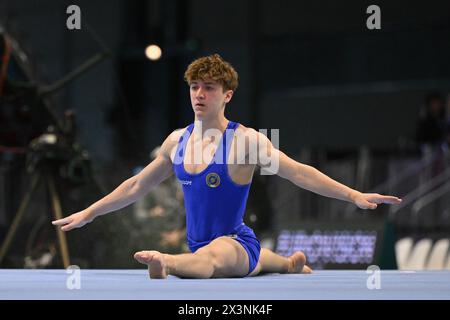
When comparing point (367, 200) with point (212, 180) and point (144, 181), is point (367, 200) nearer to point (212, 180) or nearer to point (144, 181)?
point (212, 180)

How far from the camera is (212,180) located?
4.14 m

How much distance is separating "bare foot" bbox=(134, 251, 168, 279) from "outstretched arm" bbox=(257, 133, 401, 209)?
69cm

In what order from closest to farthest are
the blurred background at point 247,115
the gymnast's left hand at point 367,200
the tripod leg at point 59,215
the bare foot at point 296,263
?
the gymnast's left hand at point 367,200 < the bare foot at point 296,263 < the tripod leg at point 59,215 < the blurred background at point 247,115

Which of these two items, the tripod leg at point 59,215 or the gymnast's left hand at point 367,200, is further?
the tripod leg at point 59,215

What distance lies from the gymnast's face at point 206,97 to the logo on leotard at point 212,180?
0.27 m

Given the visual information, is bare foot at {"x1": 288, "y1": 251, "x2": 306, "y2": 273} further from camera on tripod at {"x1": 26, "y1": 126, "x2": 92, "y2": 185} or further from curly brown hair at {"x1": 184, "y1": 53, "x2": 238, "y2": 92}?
camera on tripod at {"x1": 26, "y1": 126, "x2": 92, "y2": 185}

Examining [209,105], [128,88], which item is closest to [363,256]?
[209,105]

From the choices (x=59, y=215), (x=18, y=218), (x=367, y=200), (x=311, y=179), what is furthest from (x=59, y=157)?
(x=367, y=200)

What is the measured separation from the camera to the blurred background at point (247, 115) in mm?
7195

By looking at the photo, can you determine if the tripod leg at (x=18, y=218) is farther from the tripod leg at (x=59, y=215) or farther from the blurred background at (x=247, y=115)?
the tripod leg at (x=59, y=215)

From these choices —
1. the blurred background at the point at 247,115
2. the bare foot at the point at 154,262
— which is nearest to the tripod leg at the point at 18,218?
the blurred background at the point at 247,115

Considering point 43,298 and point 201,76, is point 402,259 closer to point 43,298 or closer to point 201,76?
point 201,76

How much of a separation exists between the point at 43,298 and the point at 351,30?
1179cm

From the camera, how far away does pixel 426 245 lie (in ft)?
26.7
